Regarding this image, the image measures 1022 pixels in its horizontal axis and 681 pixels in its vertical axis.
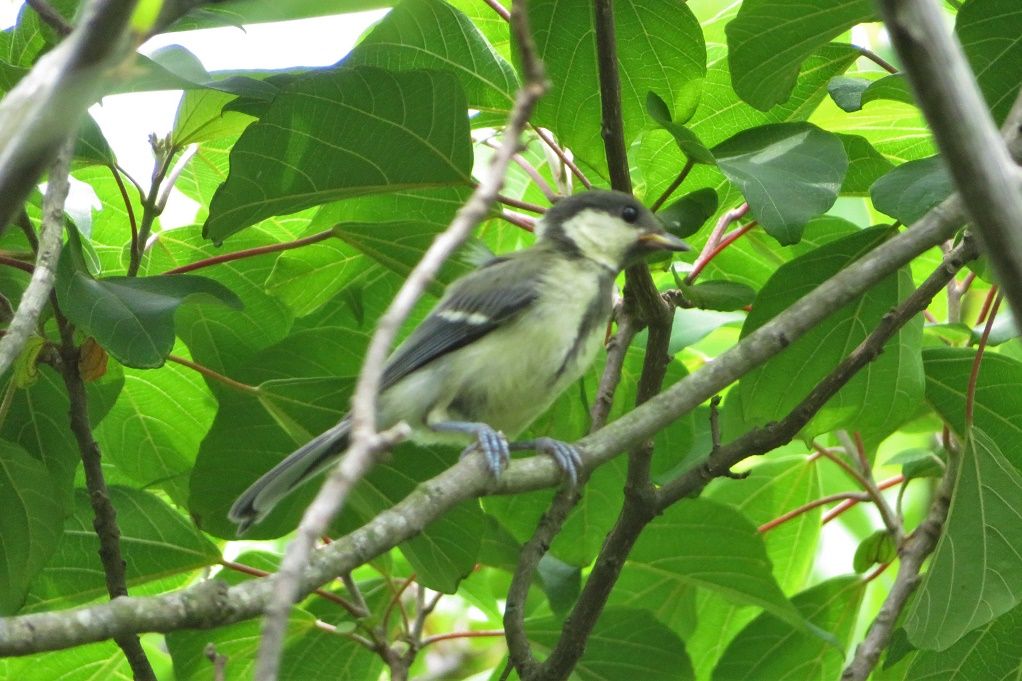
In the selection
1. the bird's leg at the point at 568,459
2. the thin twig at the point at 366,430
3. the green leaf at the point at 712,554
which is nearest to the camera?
the thin twig at the point at 366,430

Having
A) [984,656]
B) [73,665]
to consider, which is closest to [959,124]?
[984,656]

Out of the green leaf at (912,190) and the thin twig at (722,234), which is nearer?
the green leaf at (912,190)

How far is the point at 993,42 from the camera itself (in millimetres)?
2693

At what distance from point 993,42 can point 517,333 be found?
53.4 inches

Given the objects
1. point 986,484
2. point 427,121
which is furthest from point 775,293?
point 427,121

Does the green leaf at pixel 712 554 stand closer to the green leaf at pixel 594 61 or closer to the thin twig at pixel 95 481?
the green leaf at pixel 594 61

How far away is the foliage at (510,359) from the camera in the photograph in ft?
→ 8.96

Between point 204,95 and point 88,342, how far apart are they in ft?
2.27

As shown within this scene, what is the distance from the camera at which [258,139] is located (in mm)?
2752

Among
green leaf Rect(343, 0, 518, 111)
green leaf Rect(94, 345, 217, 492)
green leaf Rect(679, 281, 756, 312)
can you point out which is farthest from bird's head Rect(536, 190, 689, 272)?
green leaf Rect(94, 345, 217, 492)

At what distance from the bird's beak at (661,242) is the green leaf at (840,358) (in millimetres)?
290

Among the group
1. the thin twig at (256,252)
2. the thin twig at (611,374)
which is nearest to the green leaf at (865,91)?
the thin twig at (611,374)

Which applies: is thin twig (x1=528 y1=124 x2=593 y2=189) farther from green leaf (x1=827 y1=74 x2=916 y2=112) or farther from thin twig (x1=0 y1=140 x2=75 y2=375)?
thin twig (x1=0 y1=140 x2=75 y2=375)

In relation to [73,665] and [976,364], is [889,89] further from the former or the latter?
[73,665]
